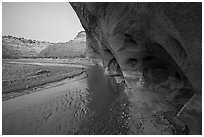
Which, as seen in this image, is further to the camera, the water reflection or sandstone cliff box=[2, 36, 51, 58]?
sandstone cliff box=[2, 36, 51, 58]

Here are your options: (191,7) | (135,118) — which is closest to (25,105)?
(135,118)

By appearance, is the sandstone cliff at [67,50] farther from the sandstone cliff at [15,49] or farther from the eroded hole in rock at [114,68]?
the eroded hole in rock at [114,68]

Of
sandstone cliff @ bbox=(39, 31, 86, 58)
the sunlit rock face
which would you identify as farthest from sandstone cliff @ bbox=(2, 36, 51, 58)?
the sunlit rock face

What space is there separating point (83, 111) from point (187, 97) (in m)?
4.94

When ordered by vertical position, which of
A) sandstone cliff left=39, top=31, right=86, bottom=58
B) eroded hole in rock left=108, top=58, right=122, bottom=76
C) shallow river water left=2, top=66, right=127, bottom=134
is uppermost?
sandstone cliff left=39, top=31, right=86, bottom=58

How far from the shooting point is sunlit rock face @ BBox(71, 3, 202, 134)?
4174 millimetres

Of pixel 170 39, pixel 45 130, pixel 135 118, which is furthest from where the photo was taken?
pixel 135 118

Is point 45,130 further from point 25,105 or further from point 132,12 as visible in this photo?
point 132,12

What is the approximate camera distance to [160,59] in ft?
27.0

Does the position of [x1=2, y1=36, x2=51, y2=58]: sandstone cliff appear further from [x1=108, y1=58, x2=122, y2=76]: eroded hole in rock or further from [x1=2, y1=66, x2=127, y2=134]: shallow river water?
[x1=2, y1=66, x2=127, y2=134]: shallow river water

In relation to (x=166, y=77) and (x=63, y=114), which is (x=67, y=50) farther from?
(x=166, y=77)

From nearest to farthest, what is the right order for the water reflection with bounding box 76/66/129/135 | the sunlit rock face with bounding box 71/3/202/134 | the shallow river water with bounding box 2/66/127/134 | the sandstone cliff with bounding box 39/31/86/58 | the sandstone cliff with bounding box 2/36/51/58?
the sunlit rock face with bounding box 71/3/202/134, the water reflection with bounding box 76/66/129/135, the shallow river water with bounding box 2/66/127/134, the sandstone cliff with bounding box 39/31/86/58, the sandstone cliff with bounding box 2/36/51/58

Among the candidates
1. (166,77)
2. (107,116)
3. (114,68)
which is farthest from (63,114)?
(114,68)

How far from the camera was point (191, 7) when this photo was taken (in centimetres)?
390
